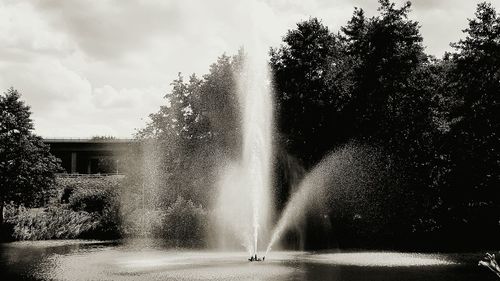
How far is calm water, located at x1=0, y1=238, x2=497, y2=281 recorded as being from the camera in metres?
21.3

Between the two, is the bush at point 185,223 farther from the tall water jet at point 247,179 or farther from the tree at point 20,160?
the tree at point 20,160

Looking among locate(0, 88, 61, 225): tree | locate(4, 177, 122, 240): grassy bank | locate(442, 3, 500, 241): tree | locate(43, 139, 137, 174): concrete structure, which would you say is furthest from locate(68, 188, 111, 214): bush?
locate(43, 139, 137, 174): concrete structure

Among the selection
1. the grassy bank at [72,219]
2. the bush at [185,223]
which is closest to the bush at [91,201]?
the grassy bank at [72,219]

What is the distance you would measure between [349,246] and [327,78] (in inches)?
616

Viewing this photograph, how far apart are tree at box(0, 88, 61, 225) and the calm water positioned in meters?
9.77

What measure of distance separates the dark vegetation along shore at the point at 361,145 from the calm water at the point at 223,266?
7289 millimetres

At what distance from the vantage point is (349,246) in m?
35.0

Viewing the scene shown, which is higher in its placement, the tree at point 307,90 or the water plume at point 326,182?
the tree at point 307,90

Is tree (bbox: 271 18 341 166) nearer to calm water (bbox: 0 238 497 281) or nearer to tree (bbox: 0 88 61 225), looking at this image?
calm water (bbox: 0 238 497 281)

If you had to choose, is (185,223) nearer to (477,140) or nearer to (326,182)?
(326,182)

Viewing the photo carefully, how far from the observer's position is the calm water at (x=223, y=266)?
21297mm

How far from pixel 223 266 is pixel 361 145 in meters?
20.9

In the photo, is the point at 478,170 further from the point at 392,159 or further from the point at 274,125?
the point at 274,125

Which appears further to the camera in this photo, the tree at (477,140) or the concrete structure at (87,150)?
the concrete structure at (87,150)
